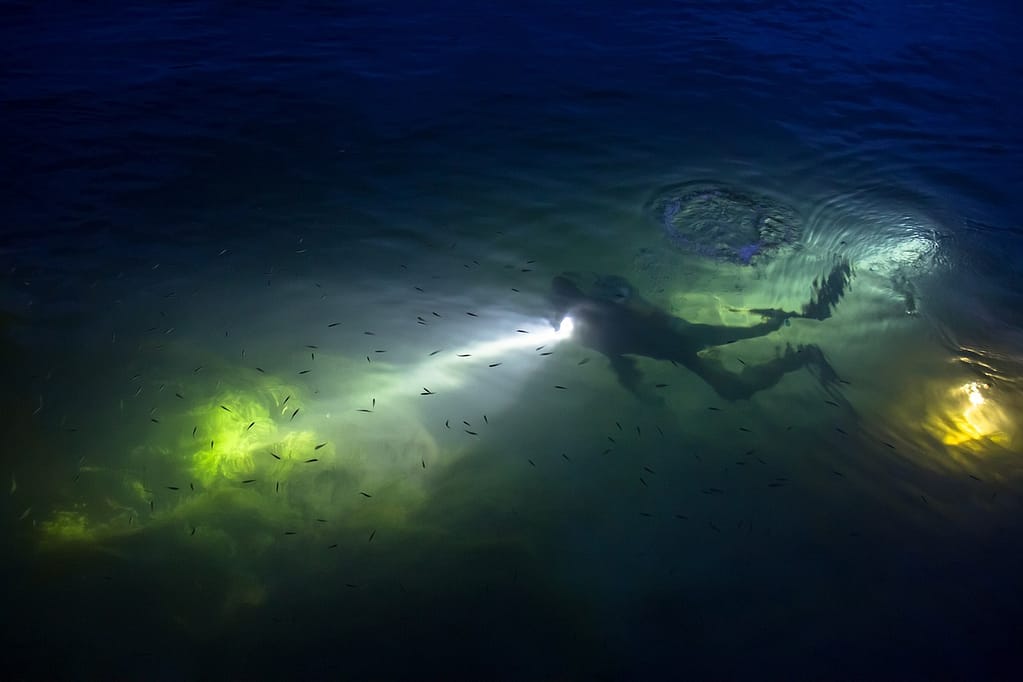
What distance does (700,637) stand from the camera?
3.62 metres

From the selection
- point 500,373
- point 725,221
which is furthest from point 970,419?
point 500,373

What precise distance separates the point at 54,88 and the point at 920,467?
36.7 ft

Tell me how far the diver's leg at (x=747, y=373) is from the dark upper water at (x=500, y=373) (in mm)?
30

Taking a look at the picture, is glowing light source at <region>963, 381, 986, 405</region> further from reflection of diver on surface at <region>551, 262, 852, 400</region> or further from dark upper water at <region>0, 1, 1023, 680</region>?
reflection of diver on surface at <region>551, 262, 852, 400</region>

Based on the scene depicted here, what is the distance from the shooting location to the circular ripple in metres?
6.66

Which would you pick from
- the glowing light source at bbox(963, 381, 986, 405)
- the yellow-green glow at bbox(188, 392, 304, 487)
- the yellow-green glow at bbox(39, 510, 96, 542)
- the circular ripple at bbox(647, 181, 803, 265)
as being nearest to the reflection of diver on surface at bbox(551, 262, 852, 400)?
the circular ripple at bbox(647, 181, 803, 265)

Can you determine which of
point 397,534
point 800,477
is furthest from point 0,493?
point 800,477

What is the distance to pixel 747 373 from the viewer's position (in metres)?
5.32

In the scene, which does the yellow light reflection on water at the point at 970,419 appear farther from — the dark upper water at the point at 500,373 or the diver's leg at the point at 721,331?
the diver's leg at the point at 721,331

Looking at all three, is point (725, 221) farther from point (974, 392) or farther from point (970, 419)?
point (970, 419)

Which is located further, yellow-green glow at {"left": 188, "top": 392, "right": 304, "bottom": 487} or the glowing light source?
the glowing light source

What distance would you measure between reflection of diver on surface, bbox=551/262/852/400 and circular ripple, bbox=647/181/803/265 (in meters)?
0.78

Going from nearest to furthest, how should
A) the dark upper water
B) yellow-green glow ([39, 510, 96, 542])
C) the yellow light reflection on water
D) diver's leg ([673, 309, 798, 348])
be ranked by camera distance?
the dark upper water < yellow-green glow ([39, 510, 96, 542]) < the yellow light reflection on water < diver's leg ([673, 309, 798, 348])

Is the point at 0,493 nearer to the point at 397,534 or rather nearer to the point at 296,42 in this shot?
the point at 397,534
